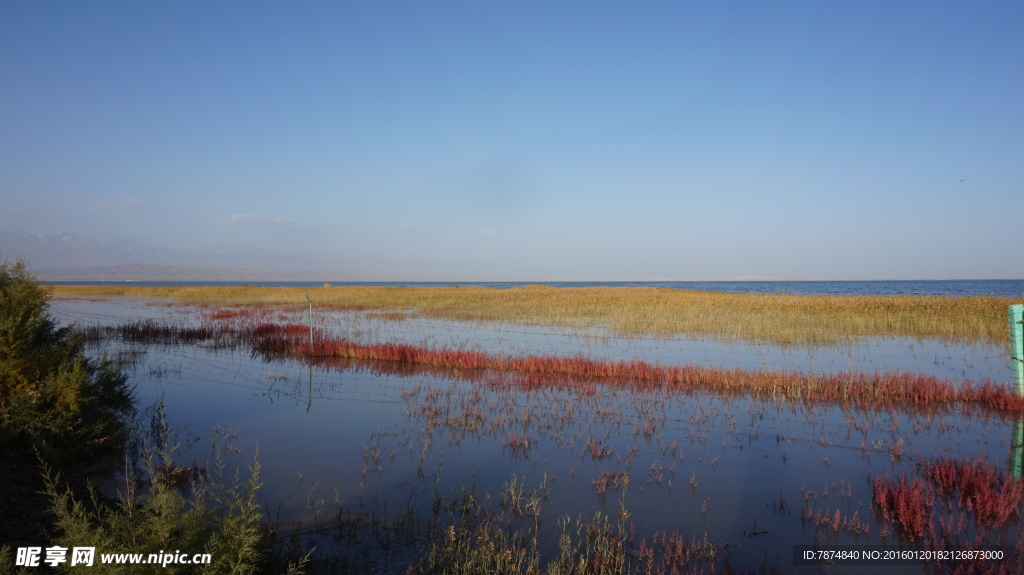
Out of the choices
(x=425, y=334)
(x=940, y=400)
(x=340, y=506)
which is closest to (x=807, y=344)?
(x=940, y=400)

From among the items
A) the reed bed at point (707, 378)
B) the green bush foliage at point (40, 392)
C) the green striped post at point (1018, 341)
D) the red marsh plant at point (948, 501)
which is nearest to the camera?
the red marsh plant at point (948, 501)

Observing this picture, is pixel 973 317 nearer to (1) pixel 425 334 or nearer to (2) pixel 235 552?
(1) pixel 425 334

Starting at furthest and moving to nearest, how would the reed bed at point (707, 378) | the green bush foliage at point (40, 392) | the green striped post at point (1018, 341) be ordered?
the reed bed at point (707, 378), the green striped post at point (1018, 341), the green bush foliage at point (40, 392)

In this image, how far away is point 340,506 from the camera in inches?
250

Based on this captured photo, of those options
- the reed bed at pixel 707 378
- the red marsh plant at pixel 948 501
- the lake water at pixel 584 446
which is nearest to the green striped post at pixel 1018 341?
the reed bed at pixel 707 378

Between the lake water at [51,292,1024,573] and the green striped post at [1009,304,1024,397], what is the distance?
122 cm

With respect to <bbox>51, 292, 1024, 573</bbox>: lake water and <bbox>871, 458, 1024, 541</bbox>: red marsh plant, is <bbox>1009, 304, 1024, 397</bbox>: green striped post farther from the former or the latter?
<bbox>871, 458, 1024, 541</bbox>: red marsh plant

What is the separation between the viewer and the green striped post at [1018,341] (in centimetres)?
1059

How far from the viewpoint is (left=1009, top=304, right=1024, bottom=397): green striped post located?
417 inches

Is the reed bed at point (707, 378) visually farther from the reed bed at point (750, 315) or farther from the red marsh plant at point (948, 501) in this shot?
the reed bed at point (750, 315)

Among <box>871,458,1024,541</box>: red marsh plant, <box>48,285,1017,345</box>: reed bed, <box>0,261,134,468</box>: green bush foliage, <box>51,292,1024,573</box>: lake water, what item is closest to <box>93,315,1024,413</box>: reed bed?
<box>51,292,1024,573</box>: lake water

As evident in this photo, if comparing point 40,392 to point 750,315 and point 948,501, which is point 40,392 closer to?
point 948,501

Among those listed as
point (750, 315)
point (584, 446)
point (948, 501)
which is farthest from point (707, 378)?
point (750, 315)

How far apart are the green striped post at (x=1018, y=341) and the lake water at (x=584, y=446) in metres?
1.22
